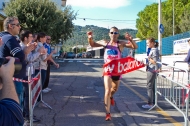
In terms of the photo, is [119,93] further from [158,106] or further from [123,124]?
[123,124]

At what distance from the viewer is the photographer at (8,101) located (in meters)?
1.88

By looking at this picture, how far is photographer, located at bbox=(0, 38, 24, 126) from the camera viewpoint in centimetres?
188

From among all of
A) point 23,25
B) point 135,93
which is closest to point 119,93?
point 135,93

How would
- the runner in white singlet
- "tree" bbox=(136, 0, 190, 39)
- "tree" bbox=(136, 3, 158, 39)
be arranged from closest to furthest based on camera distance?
the runner in white singlet, "tree" bbox=(136, 0, 190, 39), "tree" bbox=(136, 3, 158, 39)

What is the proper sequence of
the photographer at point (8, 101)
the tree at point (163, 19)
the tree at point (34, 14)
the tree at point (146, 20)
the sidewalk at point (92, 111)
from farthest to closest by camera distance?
the tree at point (146, 20)
the tree at point (163, 19)
the tree at point (34, 14)
the sidewalk at point (92, 111)
the photographer at point (8, 101)

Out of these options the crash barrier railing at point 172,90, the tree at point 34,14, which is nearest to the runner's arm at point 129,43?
the crash barrier railing at point 172,90

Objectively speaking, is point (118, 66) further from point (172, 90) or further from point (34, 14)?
point (34, 14)

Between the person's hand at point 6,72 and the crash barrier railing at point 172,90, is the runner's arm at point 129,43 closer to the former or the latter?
the crash barrier railing at point 172,90

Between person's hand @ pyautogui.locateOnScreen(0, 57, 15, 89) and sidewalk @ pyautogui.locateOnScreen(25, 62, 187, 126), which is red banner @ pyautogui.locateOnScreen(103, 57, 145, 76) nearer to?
sidewalk @ pyautogui.locateOnScreen(25, 62, 187, 126)

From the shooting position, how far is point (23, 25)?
82.9ft

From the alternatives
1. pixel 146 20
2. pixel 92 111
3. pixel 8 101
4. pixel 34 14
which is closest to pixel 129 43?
pixel 92 111

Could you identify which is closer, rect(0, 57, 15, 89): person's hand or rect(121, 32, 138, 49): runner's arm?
rect(0, 57, 15, 89): person's hand

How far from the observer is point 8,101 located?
1.97 m

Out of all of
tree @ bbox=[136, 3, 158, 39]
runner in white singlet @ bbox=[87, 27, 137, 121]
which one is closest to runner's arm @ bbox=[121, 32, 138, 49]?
runner in white singlet @ bbox=[87, 27, 137, 121]
